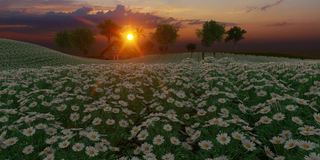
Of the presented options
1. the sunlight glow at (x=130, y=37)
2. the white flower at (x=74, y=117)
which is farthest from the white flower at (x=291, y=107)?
the sunlight glow at (x=130, y=37)

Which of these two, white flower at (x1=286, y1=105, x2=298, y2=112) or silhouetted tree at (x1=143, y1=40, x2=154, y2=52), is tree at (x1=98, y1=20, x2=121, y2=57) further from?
white flower at (x1=286, y1=105, x2=298, y2=112)

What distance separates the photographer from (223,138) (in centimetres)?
767

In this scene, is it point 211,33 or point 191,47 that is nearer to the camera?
point 191,47

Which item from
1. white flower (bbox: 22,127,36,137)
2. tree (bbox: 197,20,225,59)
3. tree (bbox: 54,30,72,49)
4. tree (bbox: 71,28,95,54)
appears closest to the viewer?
white flower (bbox: 22,127,36,137)

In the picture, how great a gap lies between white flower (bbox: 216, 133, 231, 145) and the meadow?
23 mm

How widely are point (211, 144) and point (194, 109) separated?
4.15m

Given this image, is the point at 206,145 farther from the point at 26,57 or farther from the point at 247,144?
the point at 26,57

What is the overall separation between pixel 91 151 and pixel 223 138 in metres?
2.63

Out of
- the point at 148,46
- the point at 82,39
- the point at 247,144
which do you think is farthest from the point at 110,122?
the point at 148,46

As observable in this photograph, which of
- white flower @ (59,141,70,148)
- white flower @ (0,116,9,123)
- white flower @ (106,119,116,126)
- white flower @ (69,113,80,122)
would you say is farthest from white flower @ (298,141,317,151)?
white flower @ (0,116,9,123)

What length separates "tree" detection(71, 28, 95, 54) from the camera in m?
117

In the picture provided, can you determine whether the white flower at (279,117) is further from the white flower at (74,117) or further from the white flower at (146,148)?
the white flower at (74,117)

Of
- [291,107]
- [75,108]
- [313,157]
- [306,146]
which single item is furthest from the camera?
[75,108]

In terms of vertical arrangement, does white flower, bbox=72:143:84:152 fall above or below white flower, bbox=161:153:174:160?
above
